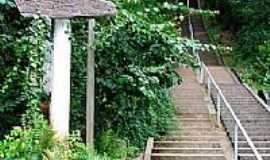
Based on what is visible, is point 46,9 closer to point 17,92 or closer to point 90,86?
point 90,86

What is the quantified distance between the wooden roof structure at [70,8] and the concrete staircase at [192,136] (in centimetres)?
392

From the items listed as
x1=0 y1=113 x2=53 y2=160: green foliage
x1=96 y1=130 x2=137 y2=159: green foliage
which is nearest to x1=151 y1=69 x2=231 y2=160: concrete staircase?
x1=96 y1=130 x2=137 y2=159: green foliage

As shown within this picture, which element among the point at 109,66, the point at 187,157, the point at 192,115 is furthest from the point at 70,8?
the point at 192,115

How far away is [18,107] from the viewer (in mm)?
7793

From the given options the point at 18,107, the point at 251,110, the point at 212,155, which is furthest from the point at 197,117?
the point at 18,107

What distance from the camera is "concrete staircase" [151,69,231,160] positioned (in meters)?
9.62

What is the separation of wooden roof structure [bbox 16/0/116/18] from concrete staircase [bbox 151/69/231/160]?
3919 mm

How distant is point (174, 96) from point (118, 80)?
287 inches

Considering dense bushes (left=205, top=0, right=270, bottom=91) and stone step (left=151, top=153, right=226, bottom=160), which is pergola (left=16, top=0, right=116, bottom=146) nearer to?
stone step (left=151, top=153, right=226, bottom=160)

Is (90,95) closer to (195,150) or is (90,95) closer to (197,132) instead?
(195,150)

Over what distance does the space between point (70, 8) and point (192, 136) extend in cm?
575

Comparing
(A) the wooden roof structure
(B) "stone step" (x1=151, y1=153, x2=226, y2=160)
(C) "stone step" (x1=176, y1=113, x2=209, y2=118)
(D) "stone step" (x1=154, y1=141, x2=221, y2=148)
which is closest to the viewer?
(A) the wooden roof structure

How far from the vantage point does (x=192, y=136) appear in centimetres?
1128

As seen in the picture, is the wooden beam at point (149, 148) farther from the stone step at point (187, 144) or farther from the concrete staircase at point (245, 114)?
the concrete staircase at point (245, 114)
